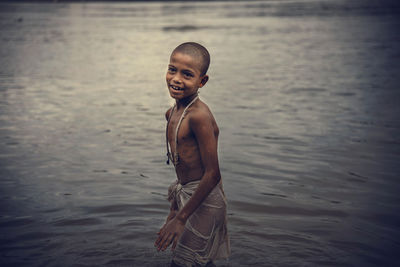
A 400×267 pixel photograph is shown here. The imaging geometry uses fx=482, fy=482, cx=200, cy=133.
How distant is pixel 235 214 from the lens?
17.9 ft

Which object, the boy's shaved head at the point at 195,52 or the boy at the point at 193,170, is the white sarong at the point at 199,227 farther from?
the boy's shaved head at the point at 195,52

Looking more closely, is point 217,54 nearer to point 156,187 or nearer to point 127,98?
point 127,98

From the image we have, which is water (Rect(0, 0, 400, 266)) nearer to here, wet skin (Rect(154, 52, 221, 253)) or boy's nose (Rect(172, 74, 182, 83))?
wet skin (Rect(154, 52, 221, 253))

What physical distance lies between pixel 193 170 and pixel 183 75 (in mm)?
658

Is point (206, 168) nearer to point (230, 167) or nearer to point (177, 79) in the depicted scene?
point (177, 79)

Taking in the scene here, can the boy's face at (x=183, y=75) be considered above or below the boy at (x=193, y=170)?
above

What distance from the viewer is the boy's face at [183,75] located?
316 cm

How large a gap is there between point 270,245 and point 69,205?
8.03 ft

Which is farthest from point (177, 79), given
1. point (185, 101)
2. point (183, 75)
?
point (185, 101)

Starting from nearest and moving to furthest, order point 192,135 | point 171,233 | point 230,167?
point 171,233 < point 192,135 < point 230,167

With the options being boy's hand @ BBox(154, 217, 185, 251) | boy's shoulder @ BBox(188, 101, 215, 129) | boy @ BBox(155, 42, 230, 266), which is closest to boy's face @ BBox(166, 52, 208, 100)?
boy @ BBox(155, 42, 230, 266)

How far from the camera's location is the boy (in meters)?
3.15

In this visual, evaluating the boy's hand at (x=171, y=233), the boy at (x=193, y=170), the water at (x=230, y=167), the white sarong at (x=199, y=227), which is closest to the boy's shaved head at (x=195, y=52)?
the boy at (x=193, y=170)

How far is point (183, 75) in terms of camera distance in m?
3.20
